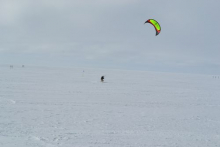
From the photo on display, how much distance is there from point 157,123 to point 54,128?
13.8 ft

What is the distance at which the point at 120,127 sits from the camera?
26.3ft

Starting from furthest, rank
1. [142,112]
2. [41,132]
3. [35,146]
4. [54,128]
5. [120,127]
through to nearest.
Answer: [142,112]
[120,127]
[54,128]
[41,132]
[35,146]

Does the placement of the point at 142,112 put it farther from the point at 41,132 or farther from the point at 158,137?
the point at 41,132

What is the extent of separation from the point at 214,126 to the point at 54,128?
21.4 ft

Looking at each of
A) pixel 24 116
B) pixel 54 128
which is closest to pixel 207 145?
pixel 54 128

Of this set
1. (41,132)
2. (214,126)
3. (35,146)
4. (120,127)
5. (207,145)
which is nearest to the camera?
(35,146)

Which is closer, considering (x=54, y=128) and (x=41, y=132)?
(x=41, y=132)

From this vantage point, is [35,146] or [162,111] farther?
[162,111]

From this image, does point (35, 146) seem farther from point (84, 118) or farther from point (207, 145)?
point (207, 145)

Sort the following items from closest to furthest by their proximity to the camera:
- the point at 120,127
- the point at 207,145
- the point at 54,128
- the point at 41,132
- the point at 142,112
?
1. the point at 207,145
2. the point at 41,132
3. the point at 54,128
4. the point at 120,127
5. the point at 142,112

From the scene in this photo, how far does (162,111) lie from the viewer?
1114cm

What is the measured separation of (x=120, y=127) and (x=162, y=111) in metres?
3.95

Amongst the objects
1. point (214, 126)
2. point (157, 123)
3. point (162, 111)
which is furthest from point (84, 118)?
point (214, 126)

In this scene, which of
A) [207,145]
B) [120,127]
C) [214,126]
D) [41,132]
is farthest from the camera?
[214,126]
